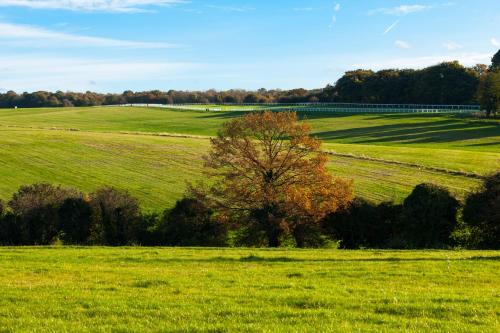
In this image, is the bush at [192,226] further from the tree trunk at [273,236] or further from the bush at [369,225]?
the bush at [369,225]

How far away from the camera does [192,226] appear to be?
120 feet

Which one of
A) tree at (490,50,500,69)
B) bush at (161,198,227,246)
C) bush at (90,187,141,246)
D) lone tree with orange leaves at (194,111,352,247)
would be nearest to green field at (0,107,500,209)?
bush at (90,187,141,246)

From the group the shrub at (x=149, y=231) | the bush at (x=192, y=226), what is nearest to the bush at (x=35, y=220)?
the shrub at (x=149, y=231)

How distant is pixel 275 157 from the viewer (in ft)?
129

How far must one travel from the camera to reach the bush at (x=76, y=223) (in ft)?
119

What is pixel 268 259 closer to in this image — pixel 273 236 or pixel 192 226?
pixel 273 236

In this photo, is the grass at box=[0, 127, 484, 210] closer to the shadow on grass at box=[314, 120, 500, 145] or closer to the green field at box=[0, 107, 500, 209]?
the green field at box=[0, 107, 500, 209]

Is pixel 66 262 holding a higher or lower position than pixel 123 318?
lower

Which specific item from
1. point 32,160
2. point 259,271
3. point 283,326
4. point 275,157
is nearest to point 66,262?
point 259,271

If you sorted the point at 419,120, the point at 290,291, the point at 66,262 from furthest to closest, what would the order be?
1. the point at 419,120
2. the point at 66,262
3. the point at 290,291

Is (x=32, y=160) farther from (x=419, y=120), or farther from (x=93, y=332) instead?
(x=419, y=120)

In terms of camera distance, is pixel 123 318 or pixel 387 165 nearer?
pixel 123 318

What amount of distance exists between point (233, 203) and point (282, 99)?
145 metres

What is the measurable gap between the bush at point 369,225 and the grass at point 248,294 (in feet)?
44.8
